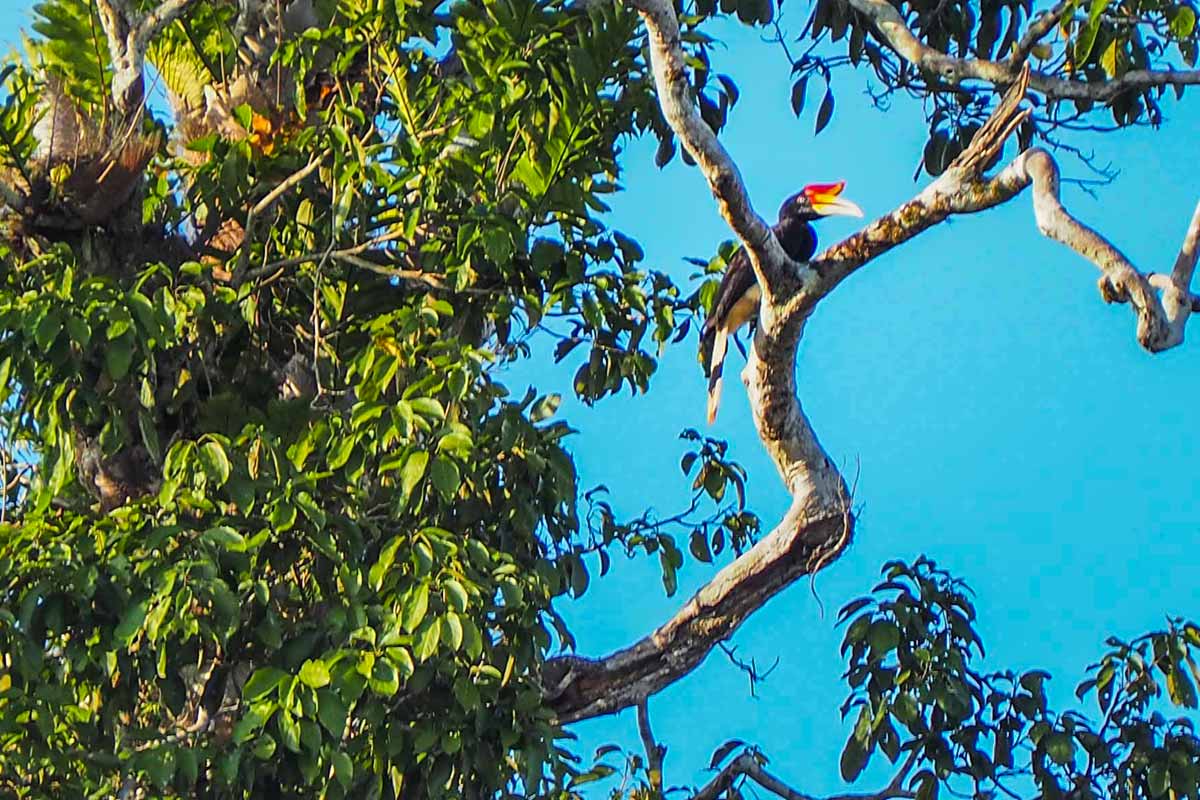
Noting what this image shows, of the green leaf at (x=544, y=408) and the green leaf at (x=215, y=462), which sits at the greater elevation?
the green leaf at (x=544, y=408)

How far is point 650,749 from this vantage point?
3.85 metres

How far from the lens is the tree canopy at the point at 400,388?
119 inches

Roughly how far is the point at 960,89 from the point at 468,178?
121cm

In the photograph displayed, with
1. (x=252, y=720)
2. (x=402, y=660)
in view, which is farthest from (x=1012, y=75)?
(x=252, y=720)

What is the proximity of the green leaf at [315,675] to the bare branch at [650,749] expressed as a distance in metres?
1.08

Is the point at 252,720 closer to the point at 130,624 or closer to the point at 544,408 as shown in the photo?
the point at 130,624

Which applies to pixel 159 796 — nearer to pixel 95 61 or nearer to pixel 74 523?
pixel 74 523

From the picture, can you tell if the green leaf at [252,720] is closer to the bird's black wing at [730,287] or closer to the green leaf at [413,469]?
the green leaf at [413,469]

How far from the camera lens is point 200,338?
3.73 metres

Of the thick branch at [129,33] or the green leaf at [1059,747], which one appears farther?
the green leaf at [1059,747]

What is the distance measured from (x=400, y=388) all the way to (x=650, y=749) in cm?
97

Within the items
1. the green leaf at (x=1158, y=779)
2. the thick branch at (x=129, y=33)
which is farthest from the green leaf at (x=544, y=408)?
the green leaf at (x=1158, y=779)

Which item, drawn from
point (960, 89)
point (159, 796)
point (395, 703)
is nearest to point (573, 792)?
point (395, 703)

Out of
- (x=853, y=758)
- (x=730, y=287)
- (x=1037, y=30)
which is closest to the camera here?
(x=1037, y=30)
